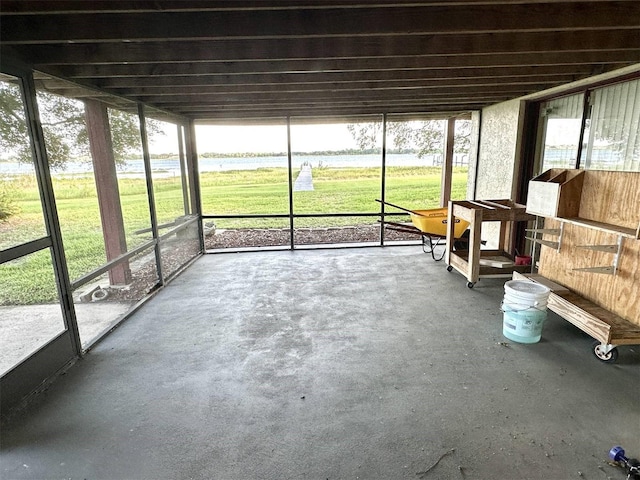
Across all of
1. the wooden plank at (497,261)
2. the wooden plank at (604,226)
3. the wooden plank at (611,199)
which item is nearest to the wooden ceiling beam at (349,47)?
the wooden plank at (611,199)

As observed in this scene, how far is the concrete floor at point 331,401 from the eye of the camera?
189 cm

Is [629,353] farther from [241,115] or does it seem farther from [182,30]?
[241,115]

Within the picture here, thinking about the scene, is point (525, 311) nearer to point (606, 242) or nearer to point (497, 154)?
point (606, 242)

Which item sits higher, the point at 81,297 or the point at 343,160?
the point at 343,160

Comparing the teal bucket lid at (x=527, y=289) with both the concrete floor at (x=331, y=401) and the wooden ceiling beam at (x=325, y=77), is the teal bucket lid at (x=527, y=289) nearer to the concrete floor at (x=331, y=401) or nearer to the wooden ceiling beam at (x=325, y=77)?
the concrete floor at (x=331, y=401)

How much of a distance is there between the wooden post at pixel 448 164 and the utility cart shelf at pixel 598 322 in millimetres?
3801

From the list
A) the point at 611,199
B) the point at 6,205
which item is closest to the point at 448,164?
the point at 611,199

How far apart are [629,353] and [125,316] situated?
A: 4.72m

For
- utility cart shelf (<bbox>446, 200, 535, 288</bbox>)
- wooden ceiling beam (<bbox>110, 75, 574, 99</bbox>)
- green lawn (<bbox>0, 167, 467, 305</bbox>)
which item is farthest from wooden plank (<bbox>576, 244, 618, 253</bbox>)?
green lawn (<bbox>0, 167, 467, 305</bbox>)

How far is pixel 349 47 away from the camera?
271 centimetres

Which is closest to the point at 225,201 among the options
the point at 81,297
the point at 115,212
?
the point at 115,212

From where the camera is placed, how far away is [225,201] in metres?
8.69

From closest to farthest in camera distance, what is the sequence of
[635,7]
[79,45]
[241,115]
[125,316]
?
1. [635,7]
2. [79,45]
3. [125,316]
4. [241,115]

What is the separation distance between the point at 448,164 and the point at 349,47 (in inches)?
185
